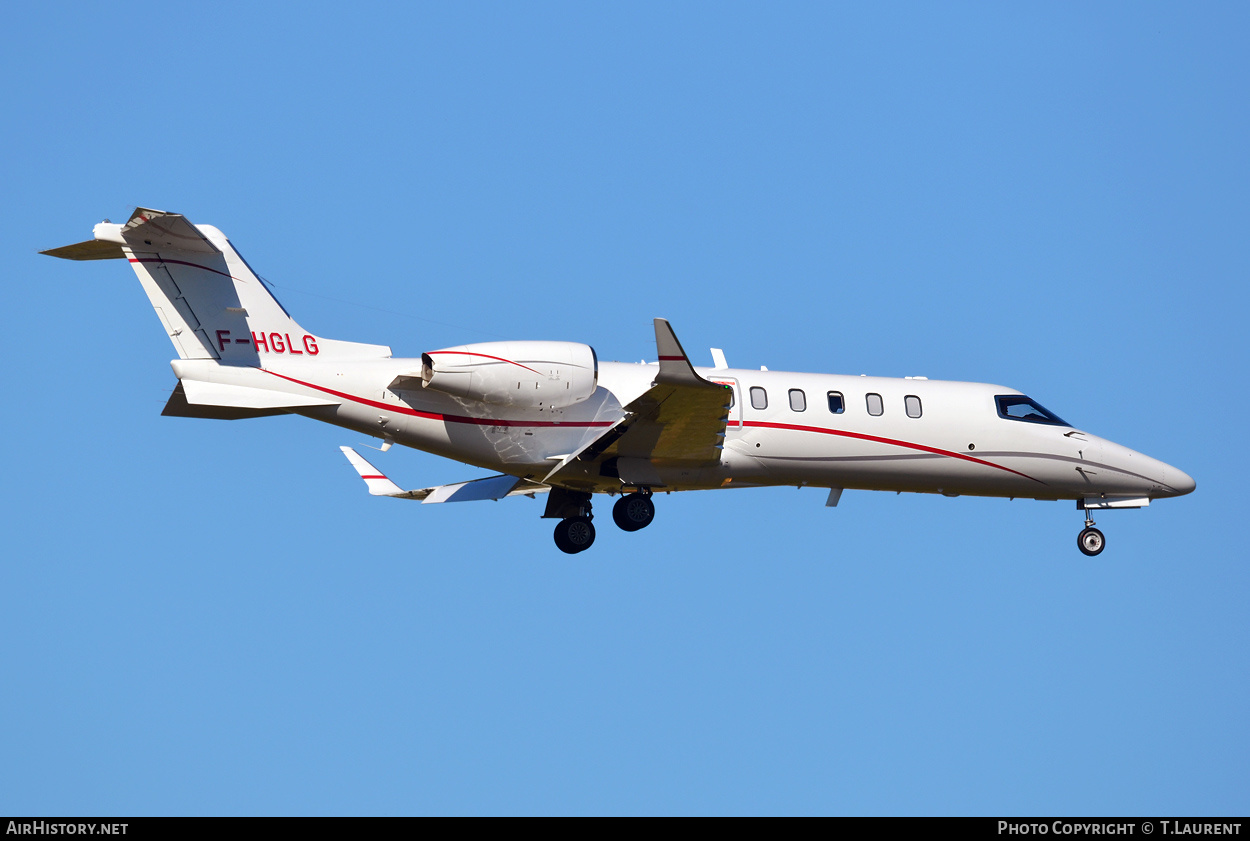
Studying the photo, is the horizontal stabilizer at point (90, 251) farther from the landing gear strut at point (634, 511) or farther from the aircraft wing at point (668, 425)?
the landing gear strut at point (634, 511)

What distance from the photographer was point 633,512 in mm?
19828

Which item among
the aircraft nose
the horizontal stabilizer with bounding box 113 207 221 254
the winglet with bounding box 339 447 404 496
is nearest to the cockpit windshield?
the aircraft nose

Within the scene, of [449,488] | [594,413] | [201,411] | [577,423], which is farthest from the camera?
[449,488]

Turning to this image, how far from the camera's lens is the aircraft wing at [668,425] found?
1705cm

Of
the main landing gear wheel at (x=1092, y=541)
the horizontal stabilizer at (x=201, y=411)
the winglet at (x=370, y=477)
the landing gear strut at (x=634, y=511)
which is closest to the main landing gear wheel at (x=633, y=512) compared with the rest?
the landing gear strut at (x=634, y=511)

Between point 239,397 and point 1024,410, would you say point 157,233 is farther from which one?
point 1024,410

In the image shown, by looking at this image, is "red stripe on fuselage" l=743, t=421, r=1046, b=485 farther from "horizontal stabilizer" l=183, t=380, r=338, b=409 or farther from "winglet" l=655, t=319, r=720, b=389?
"horizontal stabilizer" l=183, t=380, r=338, b=409

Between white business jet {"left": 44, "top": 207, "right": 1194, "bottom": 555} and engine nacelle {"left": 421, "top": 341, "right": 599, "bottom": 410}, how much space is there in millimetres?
24

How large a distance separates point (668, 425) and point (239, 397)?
18.9 feet

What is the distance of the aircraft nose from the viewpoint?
2195 cm

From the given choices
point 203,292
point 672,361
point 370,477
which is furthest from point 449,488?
point 672,361

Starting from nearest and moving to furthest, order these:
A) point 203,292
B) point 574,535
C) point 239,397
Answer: point 239,397, point 203,292, point 574,535
